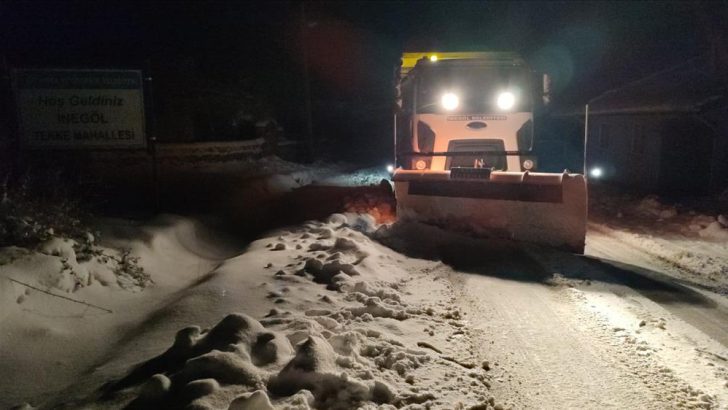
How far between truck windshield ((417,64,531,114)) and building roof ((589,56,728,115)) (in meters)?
7.02

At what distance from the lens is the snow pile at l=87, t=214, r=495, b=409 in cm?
390

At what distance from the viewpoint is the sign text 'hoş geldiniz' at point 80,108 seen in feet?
31.6

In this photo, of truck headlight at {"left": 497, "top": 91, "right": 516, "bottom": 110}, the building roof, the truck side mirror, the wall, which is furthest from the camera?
the wall

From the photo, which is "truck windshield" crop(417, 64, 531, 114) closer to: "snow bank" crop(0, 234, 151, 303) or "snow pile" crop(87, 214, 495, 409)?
"snow pile" crop(87, 214, 495, 409)

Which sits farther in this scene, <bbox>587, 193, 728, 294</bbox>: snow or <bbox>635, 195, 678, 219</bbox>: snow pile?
<bbox>635, 195, 678, 219</bbox>: snow pile

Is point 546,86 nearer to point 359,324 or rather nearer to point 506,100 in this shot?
point 506,100

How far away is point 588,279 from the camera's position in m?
7.69

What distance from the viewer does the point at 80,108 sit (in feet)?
32.2

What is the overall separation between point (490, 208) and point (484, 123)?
206cm

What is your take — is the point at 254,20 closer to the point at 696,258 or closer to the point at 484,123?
the point at 484,123

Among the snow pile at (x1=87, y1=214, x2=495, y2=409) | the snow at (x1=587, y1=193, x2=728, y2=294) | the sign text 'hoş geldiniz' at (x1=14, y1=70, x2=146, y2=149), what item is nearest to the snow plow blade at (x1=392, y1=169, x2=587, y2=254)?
the snow at (x1=587, y1=193, x2=728, y2=294)

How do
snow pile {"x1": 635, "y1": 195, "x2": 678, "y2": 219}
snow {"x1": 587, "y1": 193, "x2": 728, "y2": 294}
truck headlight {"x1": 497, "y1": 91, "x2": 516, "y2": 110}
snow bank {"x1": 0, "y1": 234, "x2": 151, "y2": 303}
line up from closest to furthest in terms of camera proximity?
snow bank {"x1": 0, "y1": 234, "x2": 151, "y2": 303} < snow {"x1": 587, "y1": 193, "x2": 728, "y2": 294} < truck headlight {"x1": 497, "y1": 91, "x2": 516, "y2": 110} < snow pile {"x1": 635, "y1": 195, "x2": 678, "y2": 219}

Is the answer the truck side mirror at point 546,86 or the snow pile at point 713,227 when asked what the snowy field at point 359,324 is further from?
the truck side mirror at point 546,86

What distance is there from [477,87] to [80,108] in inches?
279
